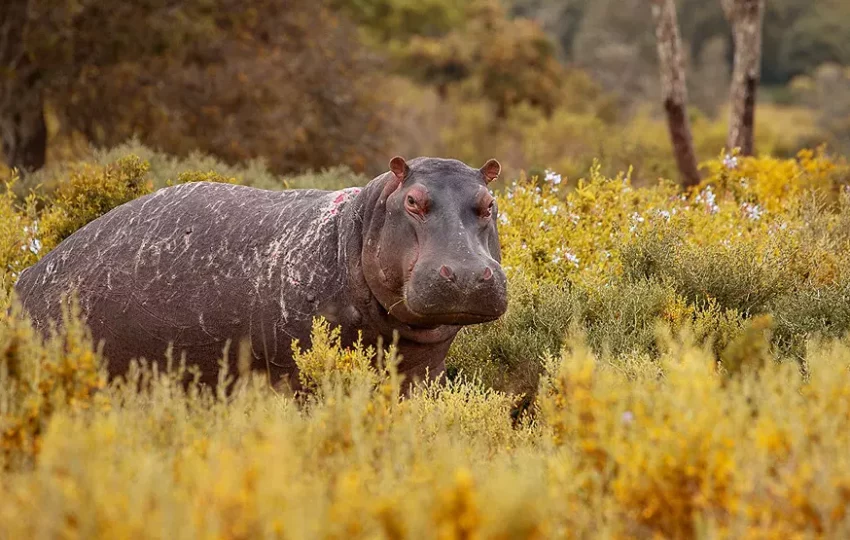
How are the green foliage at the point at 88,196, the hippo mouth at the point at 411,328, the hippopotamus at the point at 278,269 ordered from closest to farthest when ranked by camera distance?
the hippopotamus at the point at 278,269, the hippo mouth at the point at 411,328, the green foliage at the point at 88,196

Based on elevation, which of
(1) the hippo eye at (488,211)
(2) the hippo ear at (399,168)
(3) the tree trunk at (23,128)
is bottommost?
(3) the tree trunk at (23,128)

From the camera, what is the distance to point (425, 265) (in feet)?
19.1

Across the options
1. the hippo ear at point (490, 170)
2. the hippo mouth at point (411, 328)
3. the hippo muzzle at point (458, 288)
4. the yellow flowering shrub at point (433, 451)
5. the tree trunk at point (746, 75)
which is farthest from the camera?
the tree trunk at point (746, 75)

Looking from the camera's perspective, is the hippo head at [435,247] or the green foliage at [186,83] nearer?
the hippo head at [435,247]

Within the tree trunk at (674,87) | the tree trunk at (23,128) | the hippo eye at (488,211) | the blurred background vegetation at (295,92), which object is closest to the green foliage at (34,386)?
the hippo eye at (488,211)

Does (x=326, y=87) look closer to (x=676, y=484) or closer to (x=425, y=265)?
(x=425, y=265)

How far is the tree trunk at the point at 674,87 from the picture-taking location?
16.4 meters

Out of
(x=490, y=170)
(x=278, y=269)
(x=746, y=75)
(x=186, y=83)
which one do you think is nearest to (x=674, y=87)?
(x=746, y=75)

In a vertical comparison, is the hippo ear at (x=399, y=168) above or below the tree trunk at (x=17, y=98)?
above

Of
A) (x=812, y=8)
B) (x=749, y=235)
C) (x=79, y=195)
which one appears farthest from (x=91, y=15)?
(x=812, y=8)

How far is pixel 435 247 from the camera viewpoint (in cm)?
589

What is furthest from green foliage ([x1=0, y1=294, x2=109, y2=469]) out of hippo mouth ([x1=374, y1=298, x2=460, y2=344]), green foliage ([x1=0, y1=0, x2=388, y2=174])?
green foliage ([x1=0, y1=0, x2=388, y2=174])

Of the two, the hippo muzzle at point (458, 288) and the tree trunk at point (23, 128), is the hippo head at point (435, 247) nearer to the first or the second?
the hippo muzzle at point (458, 288)

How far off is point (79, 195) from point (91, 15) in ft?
44.6
